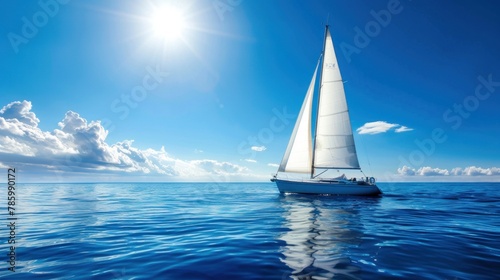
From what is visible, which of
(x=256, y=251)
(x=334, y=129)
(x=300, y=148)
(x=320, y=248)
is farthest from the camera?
(x=300, y=148)

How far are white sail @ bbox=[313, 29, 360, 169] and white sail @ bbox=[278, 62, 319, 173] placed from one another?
1.34 meters

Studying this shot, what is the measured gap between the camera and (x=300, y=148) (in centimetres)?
3378

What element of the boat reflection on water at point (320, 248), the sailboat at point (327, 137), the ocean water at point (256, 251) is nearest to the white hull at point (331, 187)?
the sailboat at point (327, 137)

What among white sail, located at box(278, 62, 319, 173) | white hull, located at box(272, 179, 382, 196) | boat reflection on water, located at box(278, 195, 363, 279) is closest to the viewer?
boat reflection on water, located at box(278, 195, 363, 279)

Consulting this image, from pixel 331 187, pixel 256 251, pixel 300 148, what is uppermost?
pixel 300 148

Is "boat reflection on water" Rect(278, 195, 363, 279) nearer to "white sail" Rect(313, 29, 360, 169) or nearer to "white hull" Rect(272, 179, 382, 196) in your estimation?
"white hull" Rect(272, 179, 382, 196)

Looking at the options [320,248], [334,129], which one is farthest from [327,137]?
[320,248]

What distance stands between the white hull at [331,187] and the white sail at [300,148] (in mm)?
3149

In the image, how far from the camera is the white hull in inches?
1188

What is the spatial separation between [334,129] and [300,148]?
5.56 metres

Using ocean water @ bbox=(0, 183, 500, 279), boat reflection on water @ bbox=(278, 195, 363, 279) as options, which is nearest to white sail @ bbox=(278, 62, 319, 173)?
boat reflection on water @ bbox=(278, 195, 363, 279)

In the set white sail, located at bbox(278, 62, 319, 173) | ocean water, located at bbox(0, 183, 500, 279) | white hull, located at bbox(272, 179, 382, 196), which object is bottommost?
ocean water, located at bbox(0, 183, 500, 279)

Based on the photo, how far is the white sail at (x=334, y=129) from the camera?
109 feet

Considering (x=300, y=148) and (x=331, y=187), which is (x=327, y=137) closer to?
(x=300, y=148)
